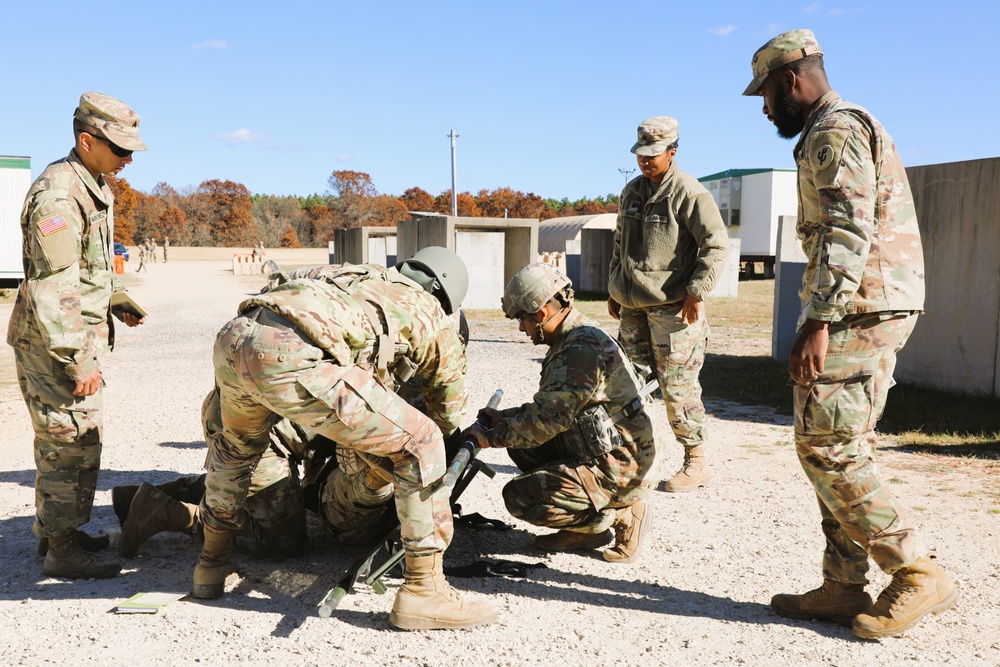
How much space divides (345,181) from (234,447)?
70214 millimetres

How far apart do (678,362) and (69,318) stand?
3.39 m

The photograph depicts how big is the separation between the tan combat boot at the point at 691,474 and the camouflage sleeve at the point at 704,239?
102 cm

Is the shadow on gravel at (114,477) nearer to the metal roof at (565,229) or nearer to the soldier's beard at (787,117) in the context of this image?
the soldier's beard at (787,117)

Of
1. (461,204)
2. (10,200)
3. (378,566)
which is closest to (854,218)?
(378,566)

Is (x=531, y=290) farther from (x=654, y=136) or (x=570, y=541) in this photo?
(x=654, y=136)

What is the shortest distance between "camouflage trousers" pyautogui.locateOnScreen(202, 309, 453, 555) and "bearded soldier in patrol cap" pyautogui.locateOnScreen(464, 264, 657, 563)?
2.07ft

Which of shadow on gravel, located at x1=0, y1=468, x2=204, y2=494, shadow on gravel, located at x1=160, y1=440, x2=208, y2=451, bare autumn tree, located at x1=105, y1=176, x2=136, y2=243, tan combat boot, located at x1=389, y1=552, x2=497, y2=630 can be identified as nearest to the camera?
tan combat boot, located at x1=389, y1=552, x2=497, y2=630

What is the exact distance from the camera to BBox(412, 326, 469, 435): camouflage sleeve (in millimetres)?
3529

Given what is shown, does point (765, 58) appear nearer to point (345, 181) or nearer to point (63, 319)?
point (63, 319)

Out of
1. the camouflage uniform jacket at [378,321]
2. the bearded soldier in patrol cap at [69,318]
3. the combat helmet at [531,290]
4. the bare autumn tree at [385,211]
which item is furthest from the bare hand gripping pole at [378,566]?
the bare autumn tree at [385,211]

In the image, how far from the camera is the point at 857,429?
10.2 ft

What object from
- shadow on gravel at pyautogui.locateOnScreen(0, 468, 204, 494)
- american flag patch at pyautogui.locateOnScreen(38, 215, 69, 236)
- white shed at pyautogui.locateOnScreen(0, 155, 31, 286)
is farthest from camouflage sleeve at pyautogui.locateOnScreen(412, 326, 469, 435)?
white shed at pyautogui.locateOnScreen(0, 155, 31, 286)

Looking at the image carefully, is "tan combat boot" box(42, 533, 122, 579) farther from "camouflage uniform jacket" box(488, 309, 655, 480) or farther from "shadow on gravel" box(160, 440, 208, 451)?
"shadow on gravel" box(160, 440, 208, 451)

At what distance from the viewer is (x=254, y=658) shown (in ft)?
10.3
